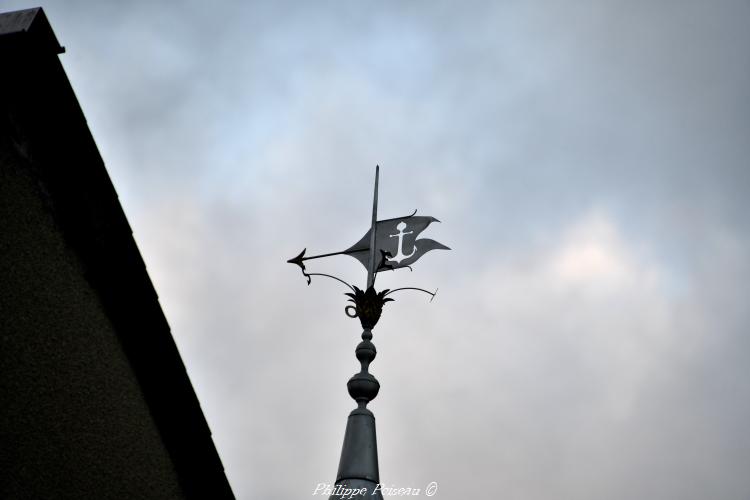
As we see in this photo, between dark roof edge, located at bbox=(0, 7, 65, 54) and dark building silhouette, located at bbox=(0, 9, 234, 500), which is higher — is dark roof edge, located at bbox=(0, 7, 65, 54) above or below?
above

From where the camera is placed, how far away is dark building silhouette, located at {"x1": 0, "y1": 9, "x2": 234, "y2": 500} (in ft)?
12.2

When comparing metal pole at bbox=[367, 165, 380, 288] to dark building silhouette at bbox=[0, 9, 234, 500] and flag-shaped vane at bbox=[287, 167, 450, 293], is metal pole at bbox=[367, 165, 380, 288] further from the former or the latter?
dark building silhouette at bbox=[0, 9, 234, 500]

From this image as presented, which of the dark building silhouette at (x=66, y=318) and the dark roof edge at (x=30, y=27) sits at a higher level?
the dark roof edge at (x=30, y=27)

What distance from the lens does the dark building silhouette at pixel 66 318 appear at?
147 inches

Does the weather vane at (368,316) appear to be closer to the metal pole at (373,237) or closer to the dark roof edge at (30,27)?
the metal pole at (373,237)

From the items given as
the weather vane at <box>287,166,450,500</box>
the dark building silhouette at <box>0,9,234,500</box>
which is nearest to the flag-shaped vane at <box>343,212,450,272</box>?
the weather vane at <box>287,166,450,500</box>

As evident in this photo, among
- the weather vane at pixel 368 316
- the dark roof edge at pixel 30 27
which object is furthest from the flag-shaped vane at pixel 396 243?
the dark roof edge at pixel 30 27

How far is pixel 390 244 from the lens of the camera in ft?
16.4

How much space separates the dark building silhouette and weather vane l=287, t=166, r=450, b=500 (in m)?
1.29

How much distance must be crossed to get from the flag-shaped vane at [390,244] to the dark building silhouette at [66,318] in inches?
50.8

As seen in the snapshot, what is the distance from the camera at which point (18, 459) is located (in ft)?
12.3

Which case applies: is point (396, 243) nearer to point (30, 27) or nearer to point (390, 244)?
point (390, 244)

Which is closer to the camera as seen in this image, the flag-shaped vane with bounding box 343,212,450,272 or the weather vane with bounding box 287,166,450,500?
the weather vane with bounding box 287,166,450,500

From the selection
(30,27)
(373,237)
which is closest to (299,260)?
(373,237)
